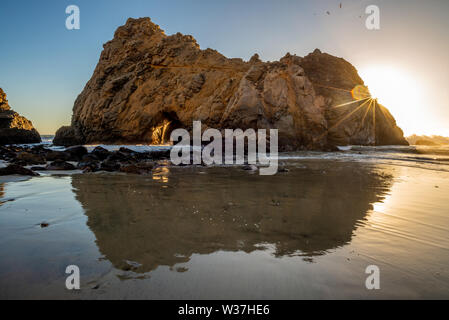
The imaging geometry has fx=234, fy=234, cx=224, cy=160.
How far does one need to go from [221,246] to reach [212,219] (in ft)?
2.55

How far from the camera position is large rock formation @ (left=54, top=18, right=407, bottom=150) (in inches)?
867

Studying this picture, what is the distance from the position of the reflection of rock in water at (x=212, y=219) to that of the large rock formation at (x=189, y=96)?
16.5 meters

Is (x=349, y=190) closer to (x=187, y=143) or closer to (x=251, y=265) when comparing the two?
(x=251, y=265)

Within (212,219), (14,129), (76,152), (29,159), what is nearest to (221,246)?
(212,219)

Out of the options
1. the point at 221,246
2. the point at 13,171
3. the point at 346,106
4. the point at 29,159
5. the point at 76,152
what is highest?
the point at 346,106

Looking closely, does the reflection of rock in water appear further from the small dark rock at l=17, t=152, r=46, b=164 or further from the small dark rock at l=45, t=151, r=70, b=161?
the small dark rock at l=45, t=151, r=70, b=161

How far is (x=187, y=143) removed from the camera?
78.0 ft

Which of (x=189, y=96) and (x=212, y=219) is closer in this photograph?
(x=212, y=219)

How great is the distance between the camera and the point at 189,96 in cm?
2414

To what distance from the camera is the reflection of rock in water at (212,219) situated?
6.73 feet

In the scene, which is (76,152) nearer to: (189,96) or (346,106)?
(189,96)

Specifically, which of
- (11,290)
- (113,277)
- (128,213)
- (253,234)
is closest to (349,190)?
(253,234)

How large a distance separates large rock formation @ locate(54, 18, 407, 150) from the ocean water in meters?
17.5

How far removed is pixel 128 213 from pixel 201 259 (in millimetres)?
1602
